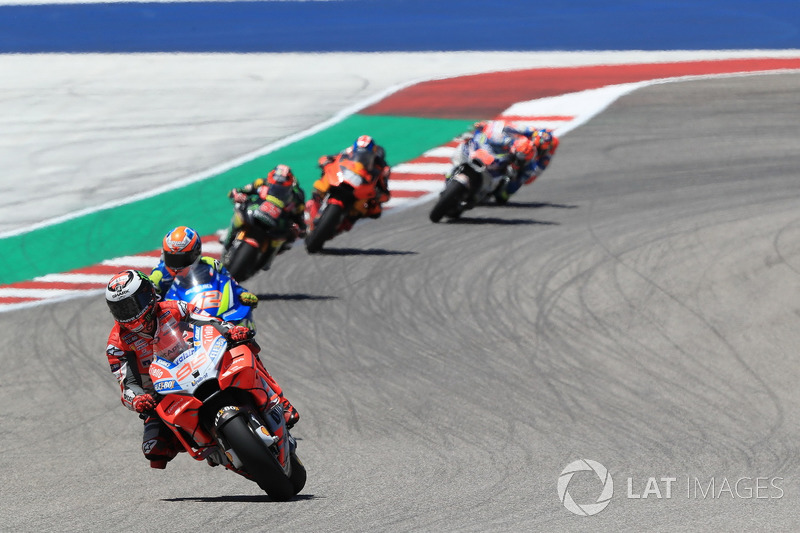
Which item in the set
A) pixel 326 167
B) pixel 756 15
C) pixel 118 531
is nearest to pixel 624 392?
pixel 118 531

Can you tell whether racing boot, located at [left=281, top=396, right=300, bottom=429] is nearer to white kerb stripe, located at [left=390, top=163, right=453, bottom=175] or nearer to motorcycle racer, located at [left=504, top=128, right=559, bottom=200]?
motorcycle racer, located at [left=504, top=128, right=559, bottom=200]

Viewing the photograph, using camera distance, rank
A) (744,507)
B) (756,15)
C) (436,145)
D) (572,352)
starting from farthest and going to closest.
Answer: (756,15), (436,145), (572,352), (744,507)

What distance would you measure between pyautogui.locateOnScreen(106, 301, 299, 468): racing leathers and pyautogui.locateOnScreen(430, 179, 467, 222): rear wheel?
8.66 m

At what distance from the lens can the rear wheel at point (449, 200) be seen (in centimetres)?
1634

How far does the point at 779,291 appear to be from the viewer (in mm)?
12688

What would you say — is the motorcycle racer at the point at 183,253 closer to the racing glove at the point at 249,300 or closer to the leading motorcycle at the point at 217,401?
the racing glove at the point at 249,300

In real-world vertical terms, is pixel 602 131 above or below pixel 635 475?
below

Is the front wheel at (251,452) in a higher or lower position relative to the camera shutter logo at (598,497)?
higher

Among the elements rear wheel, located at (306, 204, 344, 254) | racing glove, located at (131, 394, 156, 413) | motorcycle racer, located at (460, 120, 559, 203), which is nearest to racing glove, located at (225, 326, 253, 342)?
racing glove, located at (131, 394, 156, 413)

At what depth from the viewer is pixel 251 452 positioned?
7070mm

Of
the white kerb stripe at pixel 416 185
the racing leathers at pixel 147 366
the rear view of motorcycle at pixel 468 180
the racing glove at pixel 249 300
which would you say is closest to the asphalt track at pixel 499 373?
the rear view of motorcycle at pixel 468 180

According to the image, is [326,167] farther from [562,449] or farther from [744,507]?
[744,507]

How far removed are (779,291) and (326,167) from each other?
5.92 metres

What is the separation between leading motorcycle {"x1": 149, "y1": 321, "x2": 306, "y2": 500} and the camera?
23.7ft
